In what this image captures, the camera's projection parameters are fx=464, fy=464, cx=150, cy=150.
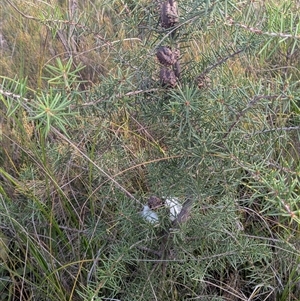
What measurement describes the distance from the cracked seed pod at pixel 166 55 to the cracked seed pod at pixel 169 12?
6 cm

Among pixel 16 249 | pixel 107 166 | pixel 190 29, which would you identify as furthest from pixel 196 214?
pixel 16 249

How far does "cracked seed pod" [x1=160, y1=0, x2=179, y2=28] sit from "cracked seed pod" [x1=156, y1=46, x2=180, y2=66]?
0.19 ft

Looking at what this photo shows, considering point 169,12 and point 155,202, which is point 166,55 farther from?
point 155,202

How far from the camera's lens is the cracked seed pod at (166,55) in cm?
86

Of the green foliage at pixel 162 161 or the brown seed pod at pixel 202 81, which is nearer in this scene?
the green foliage at pixel 162 161

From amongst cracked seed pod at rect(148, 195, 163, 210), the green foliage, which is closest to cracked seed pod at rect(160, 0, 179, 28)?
the green foliage

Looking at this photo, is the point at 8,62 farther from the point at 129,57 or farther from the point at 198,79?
the point at 198,79

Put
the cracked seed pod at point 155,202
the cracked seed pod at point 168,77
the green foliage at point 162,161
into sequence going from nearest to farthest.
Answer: the green foliage at point 162,161
the cracked seed pod at point 168,77
the cracked seed pod at point 155,202

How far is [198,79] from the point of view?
2.89ft

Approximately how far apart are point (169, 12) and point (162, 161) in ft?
1.19

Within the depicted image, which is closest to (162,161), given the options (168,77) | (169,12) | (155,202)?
(155,202)

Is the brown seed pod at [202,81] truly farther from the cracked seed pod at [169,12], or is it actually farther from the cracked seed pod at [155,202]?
the cracked seed pod at [155,202]

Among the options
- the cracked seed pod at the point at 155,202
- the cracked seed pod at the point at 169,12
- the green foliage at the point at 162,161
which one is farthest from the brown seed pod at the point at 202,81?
the cracked seed pod at the point at 155,202

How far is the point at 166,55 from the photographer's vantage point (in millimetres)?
863
